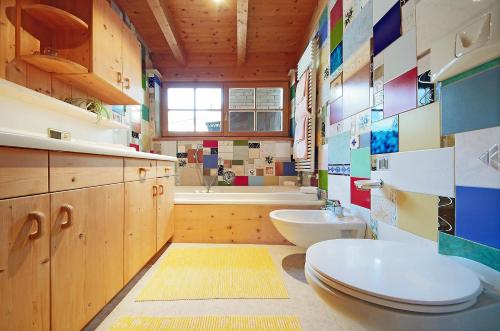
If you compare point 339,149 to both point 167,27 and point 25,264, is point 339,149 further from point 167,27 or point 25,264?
point 167,27

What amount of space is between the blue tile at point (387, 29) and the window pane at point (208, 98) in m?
2.32

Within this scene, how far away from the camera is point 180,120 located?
3.35 m

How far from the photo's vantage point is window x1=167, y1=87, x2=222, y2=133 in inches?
131

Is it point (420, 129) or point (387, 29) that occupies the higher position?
point (387, 29)

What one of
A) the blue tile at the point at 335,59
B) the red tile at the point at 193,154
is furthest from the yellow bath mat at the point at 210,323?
the red tile at the point at 193,154

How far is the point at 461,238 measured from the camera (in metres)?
0.83

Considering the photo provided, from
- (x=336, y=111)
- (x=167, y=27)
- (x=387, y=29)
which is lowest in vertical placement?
(x=336, y=111)

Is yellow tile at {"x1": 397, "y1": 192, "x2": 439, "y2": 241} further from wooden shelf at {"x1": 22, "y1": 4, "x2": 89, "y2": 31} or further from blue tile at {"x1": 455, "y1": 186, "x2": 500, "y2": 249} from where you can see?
wooden shelf at {"x1": 22, "y1": 4, "x2": 89, "y2": 31}

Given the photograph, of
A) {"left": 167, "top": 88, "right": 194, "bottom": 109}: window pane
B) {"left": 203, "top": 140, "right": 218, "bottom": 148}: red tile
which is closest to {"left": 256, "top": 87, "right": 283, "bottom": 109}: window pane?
{"left": 203, "top": 140, "right": 218, "bottom": 148}: red tile

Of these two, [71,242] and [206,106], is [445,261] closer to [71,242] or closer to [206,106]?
[71,242]

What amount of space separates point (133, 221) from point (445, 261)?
1510mm

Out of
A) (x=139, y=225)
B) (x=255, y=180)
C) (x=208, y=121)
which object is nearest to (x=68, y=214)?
(x=139, y=225)

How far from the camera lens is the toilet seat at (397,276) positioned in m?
0.54

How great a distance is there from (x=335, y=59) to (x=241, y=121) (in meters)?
1.66
